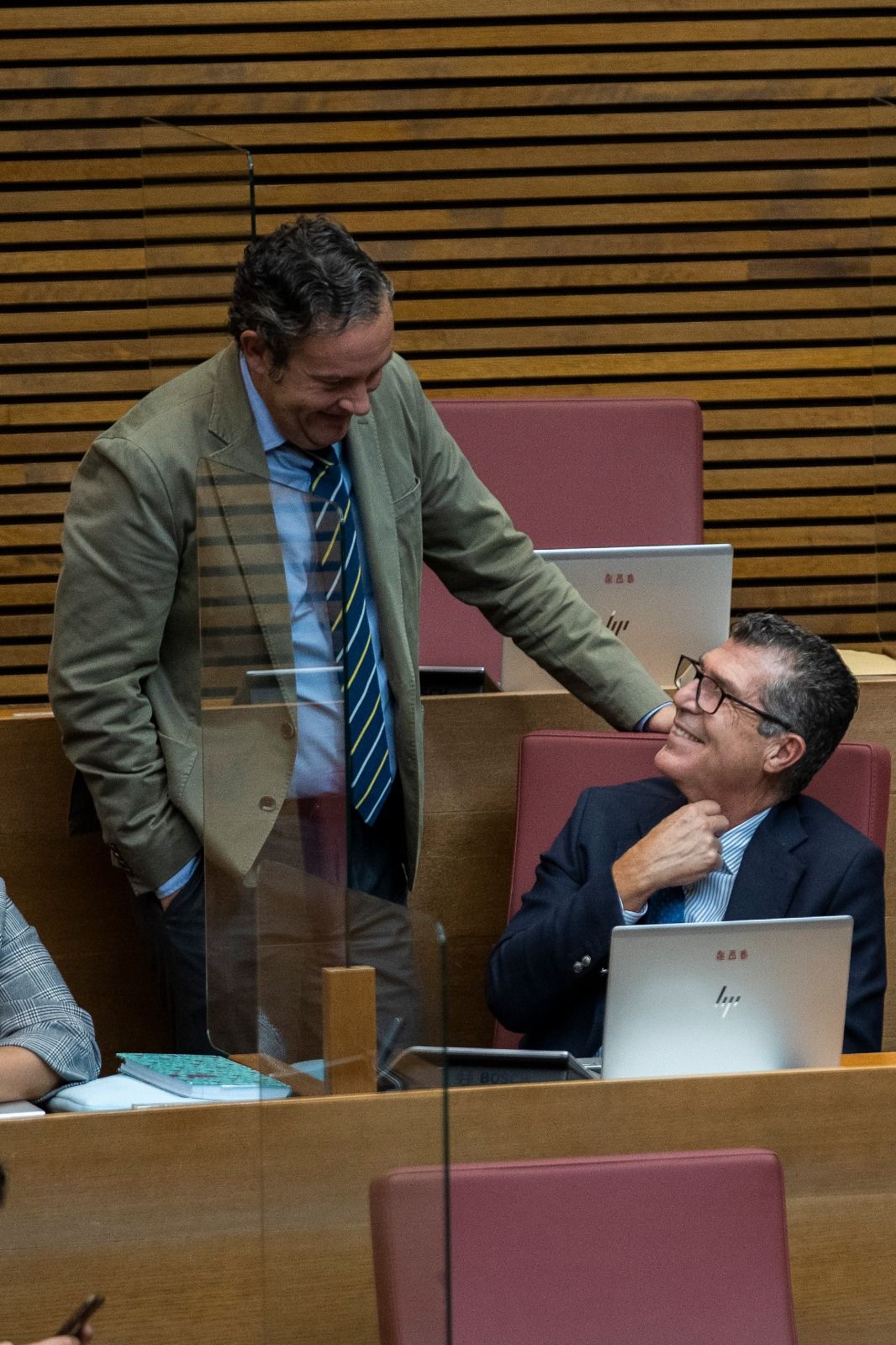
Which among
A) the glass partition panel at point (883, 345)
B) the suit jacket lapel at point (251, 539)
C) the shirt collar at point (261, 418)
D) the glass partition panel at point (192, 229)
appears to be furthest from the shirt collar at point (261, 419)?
the glass partition panel at point (883, 345)

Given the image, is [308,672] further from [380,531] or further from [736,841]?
[736,841]

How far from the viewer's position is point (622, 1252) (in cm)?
172

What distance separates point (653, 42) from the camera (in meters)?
4.19

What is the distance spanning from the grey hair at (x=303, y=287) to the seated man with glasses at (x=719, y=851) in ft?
2.17

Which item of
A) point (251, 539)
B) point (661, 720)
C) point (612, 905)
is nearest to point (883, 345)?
point (661, 720)

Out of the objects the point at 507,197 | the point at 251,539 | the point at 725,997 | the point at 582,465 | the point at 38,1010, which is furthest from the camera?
the point at 507,197

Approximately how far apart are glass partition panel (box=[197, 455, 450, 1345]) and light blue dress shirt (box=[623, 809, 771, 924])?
0.72 metres

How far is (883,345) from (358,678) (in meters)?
2.05

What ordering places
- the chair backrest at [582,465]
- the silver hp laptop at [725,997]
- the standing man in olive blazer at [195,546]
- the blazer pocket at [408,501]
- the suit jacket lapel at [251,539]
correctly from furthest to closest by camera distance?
1. the chair backrest at [582,465]
2. the blazer pocket at [408,501]
3. the standing man in olive blazer at [195,546]
4. the silver hp laptop at [725,997]
5. the suit jacket lapel at [251,539]

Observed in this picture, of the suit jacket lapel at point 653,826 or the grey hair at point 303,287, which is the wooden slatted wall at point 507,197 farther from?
the grey hair at point 303,287

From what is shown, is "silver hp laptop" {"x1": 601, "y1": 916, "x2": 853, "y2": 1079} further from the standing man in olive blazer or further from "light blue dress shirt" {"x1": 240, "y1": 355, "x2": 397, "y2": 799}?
the standing man in olive blazer

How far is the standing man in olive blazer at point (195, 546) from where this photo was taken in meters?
2.21

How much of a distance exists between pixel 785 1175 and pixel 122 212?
9.76 feet

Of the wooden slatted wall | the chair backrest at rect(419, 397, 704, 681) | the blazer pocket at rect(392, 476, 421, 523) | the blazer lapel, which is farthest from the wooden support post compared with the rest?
the wooden slatted wall
